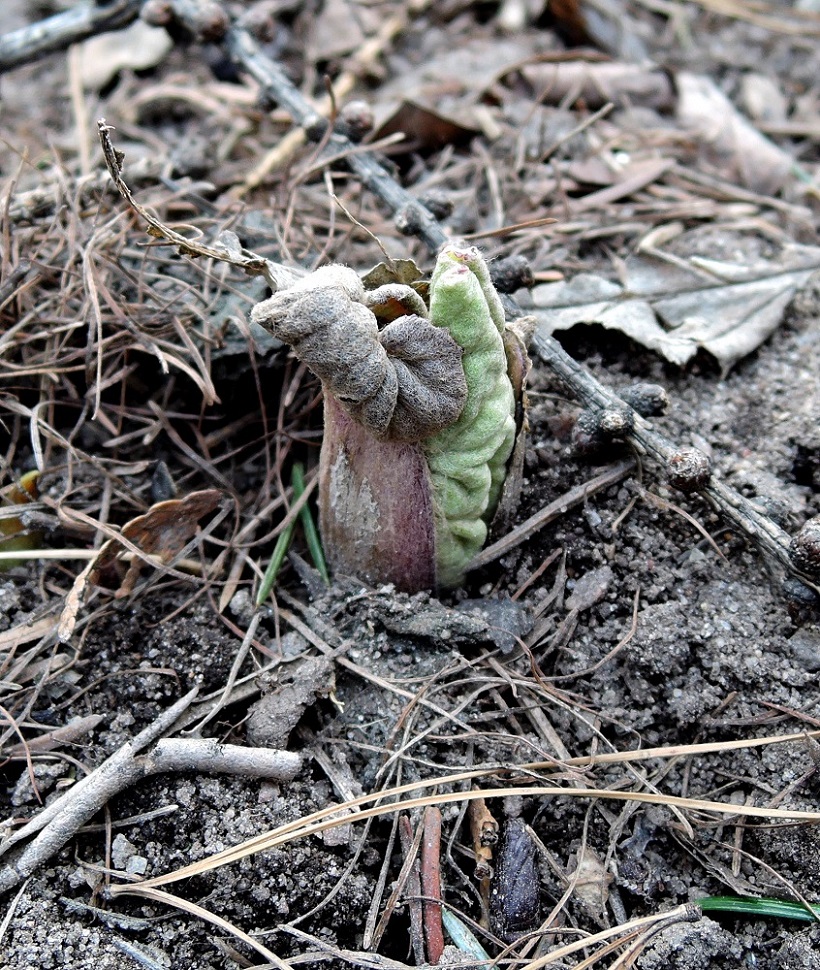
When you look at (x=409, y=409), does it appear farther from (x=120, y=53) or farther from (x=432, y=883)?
(x=120, y=53)

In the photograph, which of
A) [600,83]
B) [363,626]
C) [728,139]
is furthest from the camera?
[600,83]

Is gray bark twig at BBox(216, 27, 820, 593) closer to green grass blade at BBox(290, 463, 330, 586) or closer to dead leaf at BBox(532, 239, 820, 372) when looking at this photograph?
dead leaf at BBox(532, 239, 820, 372)

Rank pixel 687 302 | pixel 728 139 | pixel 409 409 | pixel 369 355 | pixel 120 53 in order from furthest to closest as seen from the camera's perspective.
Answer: pixel 120 53
pixel 728 139
pixel 687 302
pixel 409 409
pixel 369 355

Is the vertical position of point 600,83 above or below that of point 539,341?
above

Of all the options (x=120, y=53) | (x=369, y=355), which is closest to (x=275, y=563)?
(x=369, y=355)

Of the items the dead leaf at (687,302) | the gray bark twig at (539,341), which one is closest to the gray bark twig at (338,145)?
the gray bark twig at (539,341)
